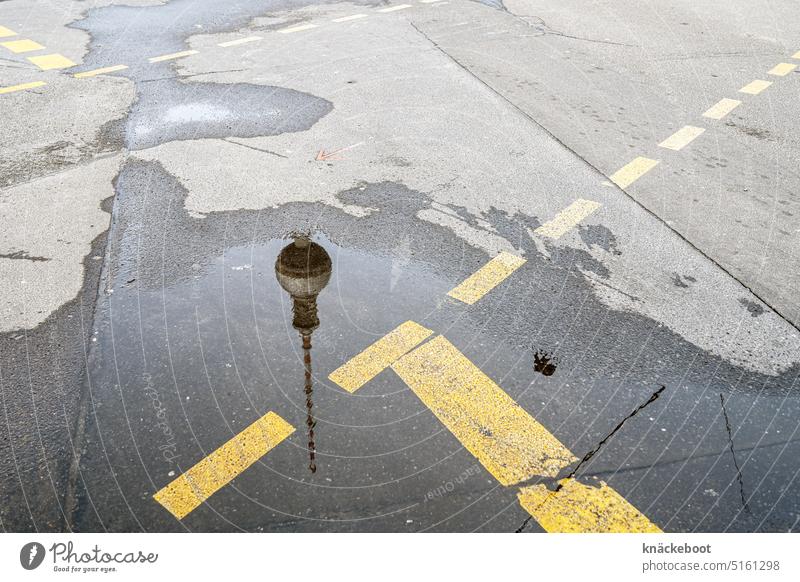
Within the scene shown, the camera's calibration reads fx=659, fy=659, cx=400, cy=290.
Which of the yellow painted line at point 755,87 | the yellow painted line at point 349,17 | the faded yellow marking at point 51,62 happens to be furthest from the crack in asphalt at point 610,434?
the yellow painted line at point 349,17

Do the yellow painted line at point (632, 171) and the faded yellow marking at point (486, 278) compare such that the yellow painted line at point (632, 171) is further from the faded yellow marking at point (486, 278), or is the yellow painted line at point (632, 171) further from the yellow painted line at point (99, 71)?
the yellow painted line at point (99, 71)

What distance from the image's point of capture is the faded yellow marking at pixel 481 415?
3.26 metres

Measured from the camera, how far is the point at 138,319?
4176 mm

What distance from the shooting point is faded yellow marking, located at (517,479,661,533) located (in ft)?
9.70

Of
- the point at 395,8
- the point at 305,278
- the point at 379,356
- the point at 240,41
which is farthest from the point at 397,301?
the point at 395,8

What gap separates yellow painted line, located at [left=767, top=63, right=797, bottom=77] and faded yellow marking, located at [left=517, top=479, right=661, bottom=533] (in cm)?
807

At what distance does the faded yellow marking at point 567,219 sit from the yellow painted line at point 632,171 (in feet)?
1.90

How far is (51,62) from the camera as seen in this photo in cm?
900

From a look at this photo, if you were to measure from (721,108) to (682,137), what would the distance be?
1.25 meters

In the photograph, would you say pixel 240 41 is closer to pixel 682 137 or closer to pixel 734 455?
pixel 682 137

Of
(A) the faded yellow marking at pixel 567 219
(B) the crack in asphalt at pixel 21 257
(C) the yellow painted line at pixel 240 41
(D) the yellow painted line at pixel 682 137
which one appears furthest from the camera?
(C) the yellow painted line at pixel 240 41

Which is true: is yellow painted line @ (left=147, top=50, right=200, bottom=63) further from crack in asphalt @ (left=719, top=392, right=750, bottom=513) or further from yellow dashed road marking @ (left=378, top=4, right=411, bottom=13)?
crack in asphalt @ (left=719, top=392, right=750, bottom=513)

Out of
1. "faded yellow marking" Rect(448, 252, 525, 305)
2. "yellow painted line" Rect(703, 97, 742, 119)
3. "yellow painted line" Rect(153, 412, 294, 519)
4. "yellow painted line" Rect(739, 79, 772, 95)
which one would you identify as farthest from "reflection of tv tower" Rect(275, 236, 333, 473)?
"yellow painted line" Rect(739, 79, 772, 95)
